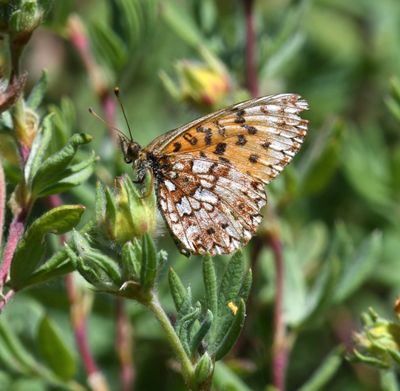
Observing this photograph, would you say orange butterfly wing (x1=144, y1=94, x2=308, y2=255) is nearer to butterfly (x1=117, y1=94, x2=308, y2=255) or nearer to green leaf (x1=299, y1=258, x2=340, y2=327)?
butterfly (x1=117, y1=94, x2=308, y2=255)

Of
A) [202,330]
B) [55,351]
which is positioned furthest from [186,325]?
[55,351]

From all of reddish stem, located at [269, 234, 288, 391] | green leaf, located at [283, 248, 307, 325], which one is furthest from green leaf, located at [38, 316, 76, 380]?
green leaf, located at [283, 248, 307, 325]

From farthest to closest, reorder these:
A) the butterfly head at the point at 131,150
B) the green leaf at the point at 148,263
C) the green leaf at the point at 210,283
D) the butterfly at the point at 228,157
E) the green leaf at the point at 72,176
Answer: the butterfly head at the point at 131,150, the butterfly at the point at 228,157, the green leaf at the point at 72,176, the green leaf at the point at 210,283, the green leaf at the point at 148,263

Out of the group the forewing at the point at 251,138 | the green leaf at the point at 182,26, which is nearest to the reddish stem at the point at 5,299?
the forewing at the point at 251,138

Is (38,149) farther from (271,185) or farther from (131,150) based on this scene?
(271,185)

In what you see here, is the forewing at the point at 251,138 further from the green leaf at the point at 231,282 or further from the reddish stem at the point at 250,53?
the reddish stem at the point at 250,53

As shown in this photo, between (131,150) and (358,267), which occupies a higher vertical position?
(131,150)

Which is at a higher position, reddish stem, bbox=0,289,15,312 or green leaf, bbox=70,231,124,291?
green leaf, bbox=70,231,124,291
